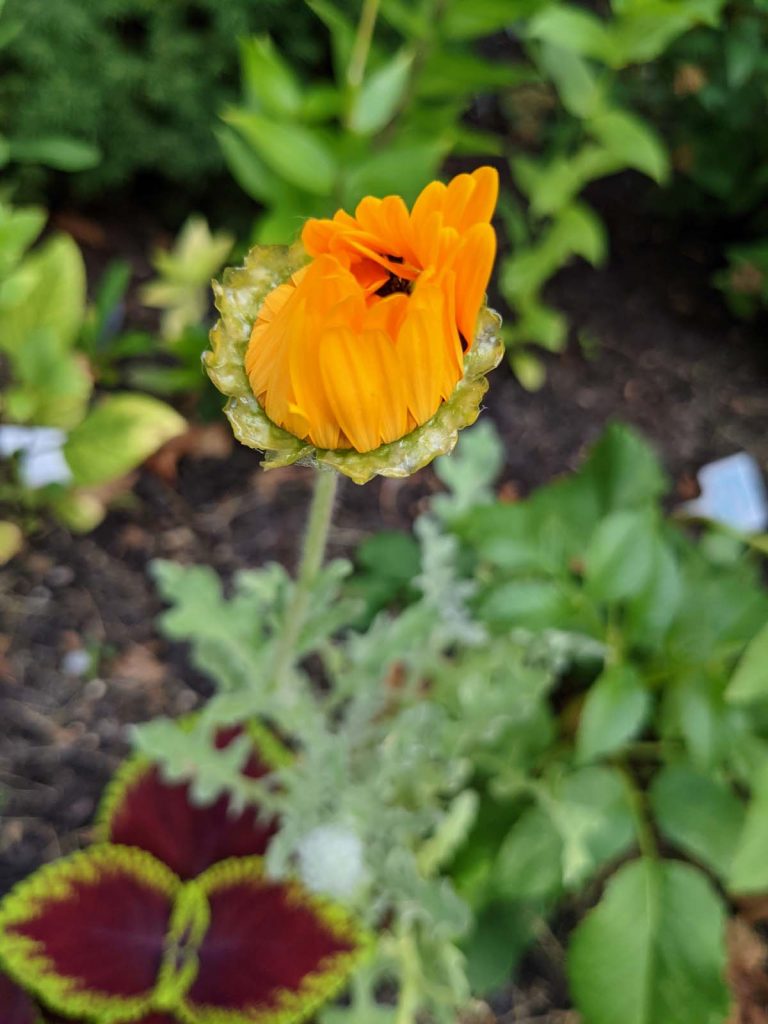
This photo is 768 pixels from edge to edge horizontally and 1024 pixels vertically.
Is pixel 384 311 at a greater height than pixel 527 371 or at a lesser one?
greater

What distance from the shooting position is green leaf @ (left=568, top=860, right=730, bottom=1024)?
0.88 m

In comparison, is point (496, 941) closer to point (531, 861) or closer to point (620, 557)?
point (531, 861)

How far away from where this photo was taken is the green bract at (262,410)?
43 centimetres

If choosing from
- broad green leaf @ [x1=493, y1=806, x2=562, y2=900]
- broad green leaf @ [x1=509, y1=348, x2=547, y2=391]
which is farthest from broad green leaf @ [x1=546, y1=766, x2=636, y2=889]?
broad green leaf @ [x1=509, y1=348, x2=547, y2=391]

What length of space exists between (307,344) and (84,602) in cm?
95

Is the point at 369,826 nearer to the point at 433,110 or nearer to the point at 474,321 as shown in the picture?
the point at 474,321

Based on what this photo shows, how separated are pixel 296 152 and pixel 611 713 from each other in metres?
0.68

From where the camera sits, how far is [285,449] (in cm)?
43

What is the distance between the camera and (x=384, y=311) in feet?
1.25

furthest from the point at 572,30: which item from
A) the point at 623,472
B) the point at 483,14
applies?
the point at 623,472

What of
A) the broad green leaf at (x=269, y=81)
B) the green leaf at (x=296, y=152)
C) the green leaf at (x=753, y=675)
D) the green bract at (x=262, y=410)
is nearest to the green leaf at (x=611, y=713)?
the green leaf at (x=753, y=675)

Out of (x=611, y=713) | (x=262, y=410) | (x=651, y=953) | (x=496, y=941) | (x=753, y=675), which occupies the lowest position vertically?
(x=496, y=941)

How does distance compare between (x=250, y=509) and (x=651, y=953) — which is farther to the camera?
(x=250, y=509)

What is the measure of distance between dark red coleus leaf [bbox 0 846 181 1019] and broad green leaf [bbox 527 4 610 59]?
0.99 metres
